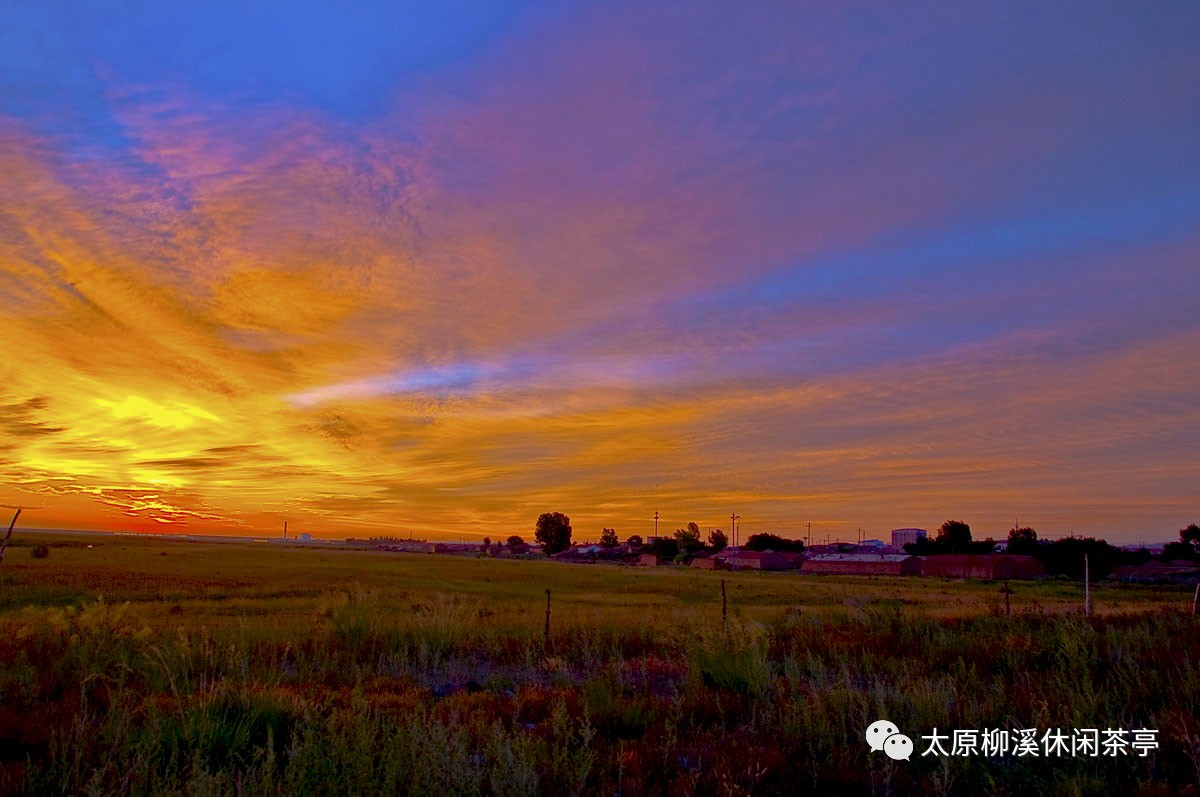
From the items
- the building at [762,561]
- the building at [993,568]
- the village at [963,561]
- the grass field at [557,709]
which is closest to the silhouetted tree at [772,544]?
the village at [963,561]

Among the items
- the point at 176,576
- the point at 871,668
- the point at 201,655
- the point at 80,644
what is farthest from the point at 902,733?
the point at 176,576

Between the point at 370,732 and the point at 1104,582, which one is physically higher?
the point at 370,732

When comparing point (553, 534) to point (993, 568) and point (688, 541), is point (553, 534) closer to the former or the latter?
point (688, 541)

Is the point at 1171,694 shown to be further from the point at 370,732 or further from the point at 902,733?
the point at 370,732

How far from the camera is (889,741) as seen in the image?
615 centimetres

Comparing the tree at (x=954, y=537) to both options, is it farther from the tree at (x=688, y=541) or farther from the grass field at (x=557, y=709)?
the grass field at (x=557, y=709)

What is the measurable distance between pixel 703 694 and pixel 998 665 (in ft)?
16.2

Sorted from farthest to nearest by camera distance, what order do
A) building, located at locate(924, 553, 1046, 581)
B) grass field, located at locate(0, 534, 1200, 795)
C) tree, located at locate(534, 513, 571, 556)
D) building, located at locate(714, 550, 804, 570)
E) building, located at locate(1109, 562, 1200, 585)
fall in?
tree, located at locate(534, 513, 571, 556), building, located at locate(714, 550, 804, 570), building, located at locate(924, 553, 1046, 581), building, located at locate(1109, 562, 1200, 585), grass field, located at locate(0, 534, 1200, 795)

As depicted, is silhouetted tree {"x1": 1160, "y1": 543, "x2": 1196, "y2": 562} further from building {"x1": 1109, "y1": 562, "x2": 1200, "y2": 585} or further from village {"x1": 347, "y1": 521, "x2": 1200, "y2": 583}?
building {"x1": 1109, "y1": 562, "x2": 1200, "y2": 585}

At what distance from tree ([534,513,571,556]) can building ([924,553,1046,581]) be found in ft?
356

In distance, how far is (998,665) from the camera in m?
10.4

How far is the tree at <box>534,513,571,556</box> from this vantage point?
7382 inches

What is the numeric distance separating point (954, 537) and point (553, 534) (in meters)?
99.3

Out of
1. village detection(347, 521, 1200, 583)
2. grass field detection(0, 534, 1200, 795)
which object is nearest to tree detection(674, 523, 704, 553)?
village detection(347, 521, 1200, 583)
